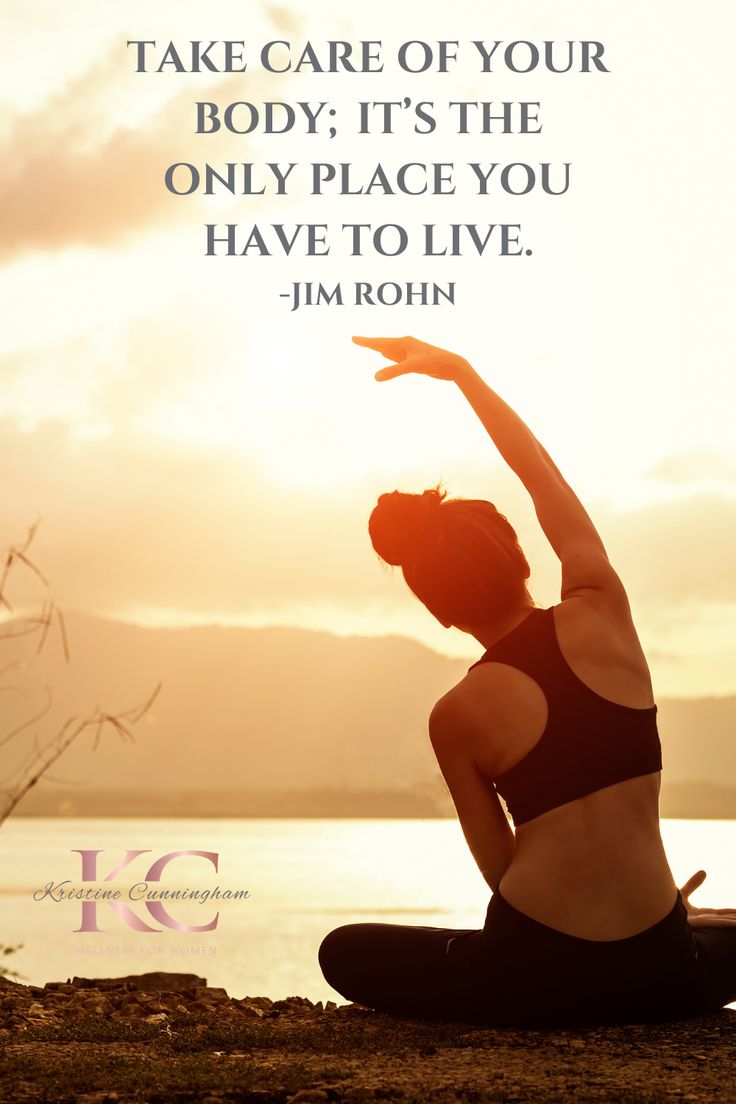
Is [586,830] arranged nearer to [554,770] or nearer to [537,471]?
[554,770]

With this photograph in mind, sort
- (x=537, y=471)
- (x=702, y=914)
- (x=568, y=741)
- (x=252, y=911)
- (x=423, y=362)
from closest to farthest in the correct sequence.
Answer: (x=568, y=741)
(x=537, y=471)
(x=702, y=914)
(x=423, y=362)
(x=252, y=911)

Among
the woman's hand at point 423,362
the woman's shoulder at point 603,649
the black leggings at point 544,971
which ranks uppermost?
the woman's hand at point 423,362

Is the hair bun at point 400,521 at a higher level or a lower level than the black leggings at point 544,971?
higher

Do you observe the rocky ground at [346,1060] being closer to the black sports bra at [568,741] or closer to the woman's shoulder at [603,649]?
the black sports bra at [568,741]

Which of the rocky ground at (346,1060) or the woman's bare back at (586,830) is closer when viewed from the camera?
the rocky ground at (346,1060)

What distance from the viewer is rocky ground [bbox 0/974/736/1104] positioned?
3.03 meters

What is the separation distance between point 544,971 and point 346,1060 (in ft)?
2.03

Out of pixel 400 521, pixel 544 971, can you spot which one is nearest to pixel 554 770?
pixel 544 971

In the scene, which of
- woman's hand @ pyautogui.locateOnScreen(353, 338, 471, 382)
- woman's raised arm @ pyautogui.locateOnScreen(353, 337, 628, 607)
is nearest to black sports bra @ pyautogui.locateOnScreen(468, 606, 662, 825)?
woman's raised arm @ pyautogui.locateOnScreen(353, 337, 628, 607)

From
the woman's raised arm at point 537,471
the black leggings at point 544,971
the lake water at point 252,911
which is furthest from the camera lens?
the lake water at point 252,911

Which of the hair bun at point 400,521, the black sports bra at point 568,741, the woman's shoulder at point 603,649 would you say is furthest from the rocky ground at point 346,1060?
the hair bun at point 400,521

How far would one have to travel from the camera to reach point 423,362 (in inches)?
158

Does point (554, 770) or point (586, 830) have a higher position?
point (554, 770)

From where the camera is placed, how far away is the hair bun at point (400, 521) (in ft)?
11.3
